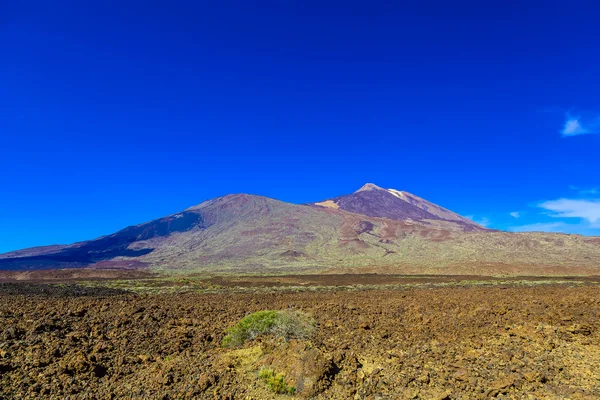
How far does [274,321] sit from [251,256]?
288 feet

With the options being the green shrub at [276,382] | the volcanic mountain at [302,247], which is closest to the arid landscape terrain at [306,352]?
the green shrub at [276,382]

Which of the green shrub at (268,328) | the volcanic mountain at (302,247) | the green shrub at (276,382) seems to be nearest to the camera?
the green shrub at (276,382)

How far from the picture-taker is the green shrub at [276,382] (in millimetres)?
6633

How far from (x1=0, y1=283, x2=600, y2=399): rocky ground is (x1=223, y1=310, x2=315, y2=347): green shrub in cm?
36

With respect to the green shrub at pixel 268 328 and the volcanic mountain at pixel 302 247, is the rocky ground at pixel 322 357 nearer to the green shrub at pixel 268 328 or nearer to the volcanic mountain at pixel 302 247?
the green shrub at pixel 268 328

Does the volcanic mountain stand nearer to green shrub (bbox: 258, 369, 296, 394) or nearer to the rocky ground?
the rocky ground

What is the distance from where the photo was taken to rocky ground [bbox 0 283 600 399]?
6.70 metres

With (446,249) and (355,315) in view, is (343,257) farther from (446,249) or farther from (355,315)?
(355,315)

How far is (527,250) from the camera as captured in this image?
7925cm

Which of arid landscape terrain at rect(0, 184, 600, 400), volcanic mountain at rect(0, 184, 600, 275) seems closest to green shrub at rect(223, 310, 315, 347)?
arid landscape terrain at rect(0, 184, 600, 400)

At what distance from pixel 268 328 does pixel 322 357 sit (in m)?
2.81

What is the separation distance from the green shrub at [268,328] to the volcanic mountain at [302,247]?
172 feet

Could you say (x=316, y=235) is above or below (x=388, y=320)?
above

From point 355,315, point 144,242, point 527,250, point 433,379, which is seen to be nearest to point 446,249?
point 527,250
